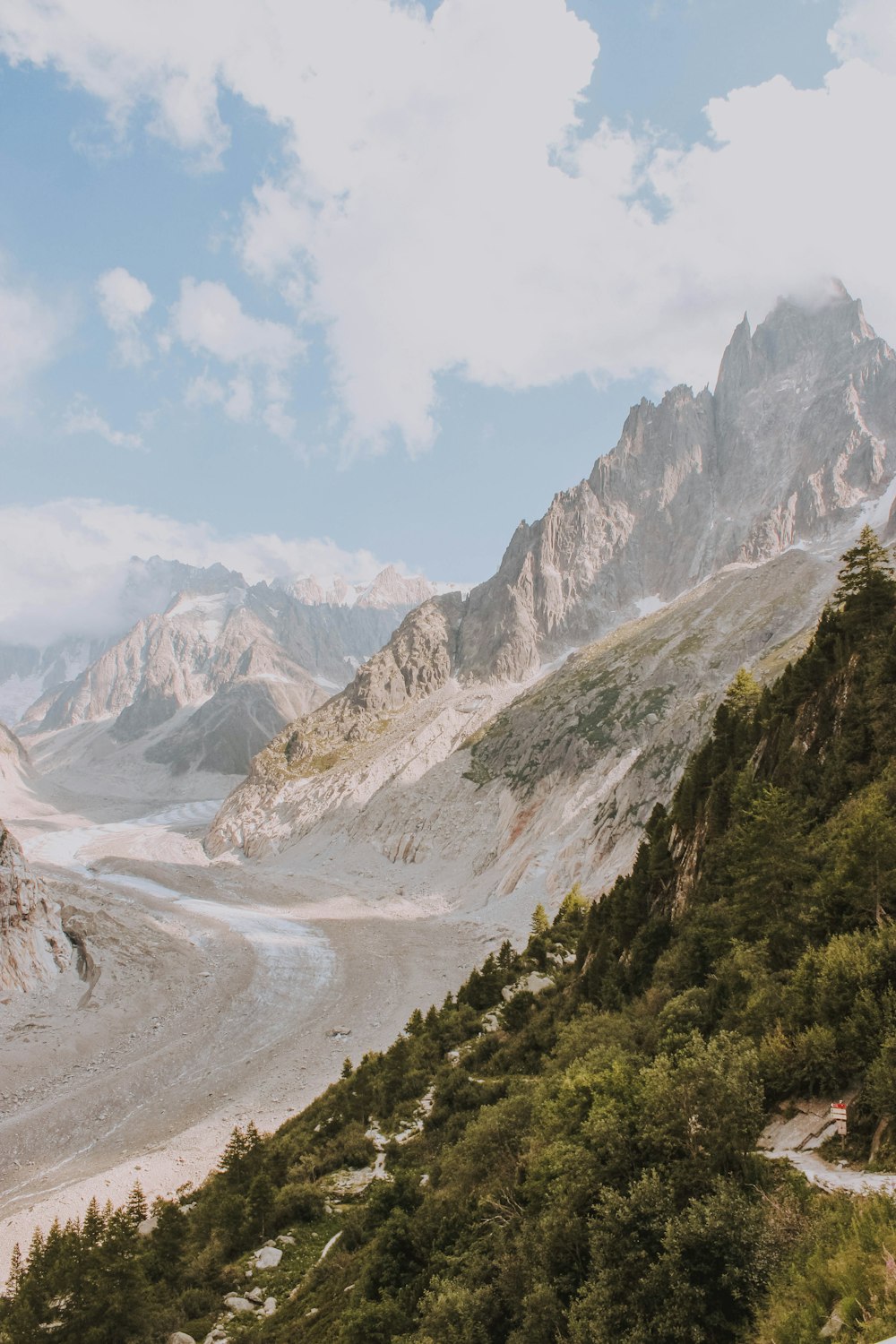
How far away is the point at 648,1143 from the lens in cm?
993

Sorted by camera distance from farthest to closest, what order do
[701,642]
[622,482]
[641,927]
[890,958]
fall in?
1. [622,482]
2. [701,642]
3. [641,927]
4. [890,958]

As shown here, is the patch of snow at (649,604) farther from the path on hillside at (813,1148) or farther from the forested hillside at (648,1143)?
the path on hillside at (813,1148)

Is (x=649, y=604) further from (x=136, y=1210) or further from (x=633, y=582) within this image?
(x=136, y=1210)

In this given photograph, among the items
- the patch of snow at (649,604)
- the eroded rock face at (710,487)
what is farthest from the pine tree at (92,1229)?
the patch of snow at (649,604)

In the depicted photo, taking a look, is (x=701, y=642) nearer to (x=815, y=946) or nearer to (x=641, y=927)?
(x=641, y=927)

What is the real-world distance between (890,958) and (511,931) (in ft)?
193

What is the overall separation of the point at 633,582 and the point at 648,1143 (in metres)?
163

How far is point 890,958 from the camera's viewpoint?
36.4ft

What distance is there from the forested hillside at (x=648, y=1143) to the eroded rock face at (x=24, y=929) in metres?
31.3

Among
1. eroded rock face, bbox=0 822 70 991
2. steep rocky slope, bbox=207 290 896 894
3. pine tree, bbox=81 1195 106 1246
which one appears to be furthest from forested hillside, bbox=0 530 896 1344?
steep rocky slope, bbox=207 290 896 894

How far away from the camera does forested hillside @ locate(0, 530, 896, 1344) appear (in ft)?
26.2

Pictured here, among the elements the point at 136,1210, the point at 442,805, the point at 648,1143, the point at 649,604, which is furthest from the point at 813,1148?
the point at 649,604

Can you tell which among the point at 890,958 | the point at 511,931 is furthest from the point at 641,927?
the point at 511,931

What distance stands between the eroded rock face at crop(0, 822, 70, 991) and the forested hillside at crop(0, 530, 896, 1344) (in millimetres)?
31290
